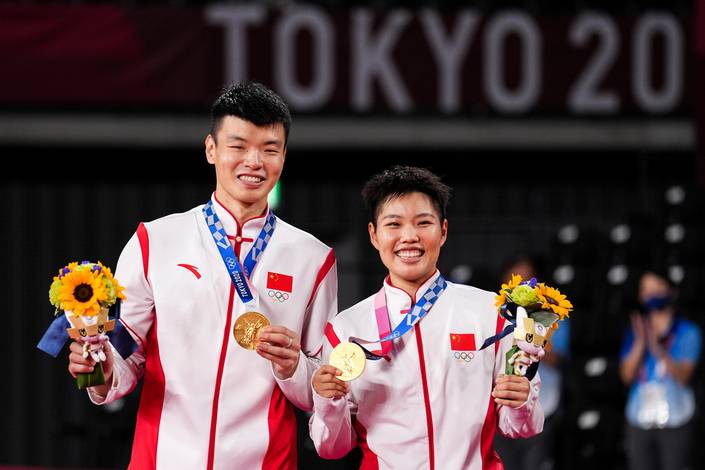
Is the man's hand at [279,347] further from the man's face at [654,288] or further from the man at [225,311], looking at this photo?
the man's face at [654,288]

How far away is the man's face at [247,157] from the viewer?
333 centimetres

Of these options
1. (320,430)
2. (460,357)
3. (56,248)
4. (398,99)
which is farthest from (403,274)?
(56,248)

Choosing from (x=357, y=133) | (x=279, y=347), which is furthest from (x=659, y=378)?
(x=357, y=133)

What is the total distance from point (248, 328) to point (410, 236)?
0.51 metres

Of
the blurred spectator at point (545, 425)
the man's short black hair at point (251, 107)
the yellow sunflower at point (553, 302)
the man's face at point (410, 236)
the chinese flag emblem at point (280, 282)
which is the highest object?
the man's short black hair at point (251, 107)

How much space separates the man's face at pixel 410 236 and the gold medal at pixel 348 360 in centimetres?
31

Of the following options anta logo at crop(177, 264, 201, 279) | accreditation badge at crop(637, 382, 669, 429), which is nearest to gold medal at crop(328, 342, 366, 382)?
anta logo at crop(177, 264, 201, 279)

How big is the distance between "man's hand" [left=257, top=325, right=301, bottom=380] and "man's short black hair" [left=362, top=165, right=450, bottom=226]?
495 millimetres

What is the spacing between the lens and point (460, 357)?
330 cm

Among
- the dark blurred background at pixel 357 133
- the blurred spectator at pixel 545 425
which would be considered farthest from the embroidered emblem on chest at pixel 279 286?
the dark blurred background at pixel 357 133

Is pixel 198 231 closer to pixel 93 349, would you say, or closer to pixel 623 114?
pixel 93 349

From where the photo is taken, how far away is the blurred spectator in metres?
6.77

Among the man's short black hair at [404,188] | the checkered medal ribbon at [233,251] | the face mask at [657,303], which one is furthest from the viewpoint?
the face mask at [657,303]

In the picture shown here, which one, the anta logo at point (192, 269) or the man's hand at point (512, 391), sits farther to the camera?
the anta logo at point (192, 269)
